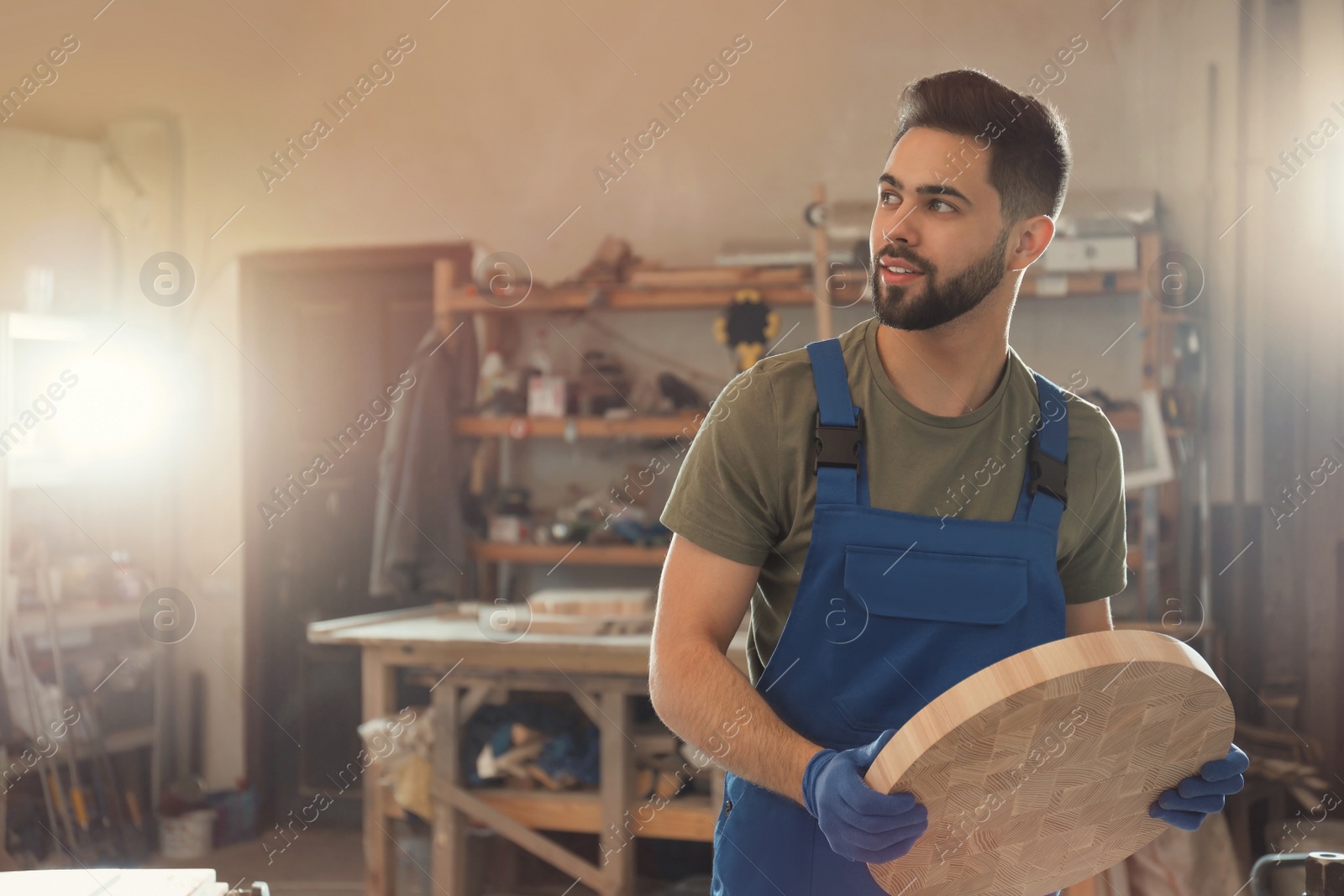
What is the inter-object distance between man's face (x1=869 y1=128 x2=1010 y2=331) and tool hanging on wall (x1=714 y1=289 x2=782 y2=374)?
2.44 meters

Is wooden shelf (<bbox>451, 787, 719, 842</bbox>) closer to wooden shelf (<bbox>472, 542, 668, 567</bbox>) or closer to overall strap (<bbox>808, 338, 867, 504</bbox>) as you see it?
wooden shelf (<bbox>472, 542, 668, 567</bbox>)

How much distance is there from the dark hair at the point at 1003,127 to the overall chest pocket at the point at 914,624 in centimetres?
43

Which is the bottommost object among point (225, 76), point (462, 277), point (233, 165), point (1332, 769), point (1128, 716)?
point (1332, 769)

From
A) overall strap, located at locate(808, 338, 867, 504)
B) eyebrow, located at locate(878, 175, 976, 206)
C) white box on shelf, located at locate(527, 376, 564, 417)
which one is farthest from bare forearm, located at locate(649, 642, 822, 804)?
white box on shelf, located at locate(527, 376, 564, 417)

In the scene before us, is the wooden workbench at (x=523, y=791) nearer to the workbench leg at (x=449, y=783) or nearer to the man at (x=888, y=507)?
the workbench leg at (x=449, y=783)

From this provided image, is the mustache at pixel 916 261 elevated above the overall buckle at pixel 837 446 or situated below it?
above

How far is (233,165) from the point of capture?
15.1ft

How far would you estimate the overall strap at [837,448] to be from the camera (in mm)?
1261

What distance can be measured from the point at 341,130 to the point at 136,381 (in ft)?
4.21

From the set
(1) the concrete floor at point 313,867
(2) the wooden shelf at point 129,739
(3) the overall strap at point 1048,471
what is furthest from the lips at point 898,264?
(2) the wooden shelf at point 129,739

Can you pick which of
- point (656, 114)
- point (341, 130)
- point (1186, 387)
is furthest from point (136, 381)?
point (1186, 387)

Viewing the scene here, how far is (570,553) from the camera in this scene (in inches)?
154

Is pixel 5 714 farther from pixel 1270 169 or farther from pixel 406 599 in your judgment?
pixel 1270 169

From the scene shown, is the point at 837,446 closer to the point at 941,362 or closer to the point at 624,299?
the point at 941,362
